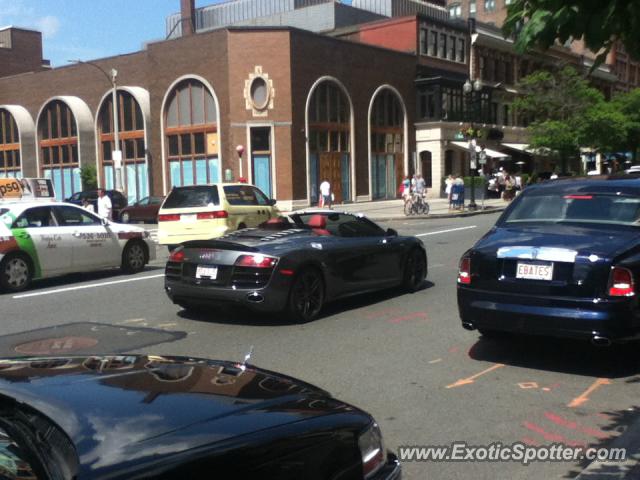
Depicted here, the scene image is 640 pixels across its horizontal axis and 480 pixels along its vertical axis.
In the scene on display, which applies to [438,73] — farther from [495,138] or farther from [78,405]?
[78,405]

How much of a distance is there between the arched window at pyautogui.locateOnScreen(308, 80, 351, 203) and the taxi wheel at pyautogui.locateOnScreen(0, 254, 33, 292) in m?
28.4

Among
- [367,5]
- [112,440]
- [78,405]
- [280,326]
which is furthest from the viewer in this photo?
[367,5]

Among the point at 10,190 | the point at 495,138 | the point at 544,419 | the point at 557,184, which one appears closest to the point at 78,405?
the point at 544,419

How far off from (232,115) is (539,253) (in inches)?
1327

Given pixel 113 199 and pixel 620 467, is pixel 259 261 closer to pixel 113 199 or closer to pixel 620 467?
pixel 620 467

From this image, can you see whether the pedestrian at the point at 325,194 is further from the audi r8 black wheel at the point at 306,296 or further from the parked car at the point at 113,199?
the audi r8 black wheel at the point at 306,296

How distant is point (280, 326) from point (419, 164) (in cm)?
4087

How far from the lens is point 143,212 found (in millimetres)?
33969

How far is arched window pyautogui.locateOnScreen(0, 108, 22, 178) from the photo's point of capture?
5216cm

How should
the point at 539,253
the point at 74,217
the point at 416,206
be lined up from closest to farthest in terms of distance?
1. the point at 539,253
2. the point at 74,217
3. the point at 416,206

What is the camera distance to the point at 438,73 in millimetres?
49062

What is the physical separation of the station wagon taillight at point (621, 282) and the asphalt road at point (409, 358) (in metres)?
0.82

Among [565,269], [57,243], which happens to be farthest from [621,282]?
[57,243]

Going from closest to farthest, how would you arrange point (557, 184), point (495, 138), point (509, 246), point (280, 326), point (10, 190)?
point (509, 246) < point (557, 184) < point (280, 326) < point (10, 190) < point (495, 138)
